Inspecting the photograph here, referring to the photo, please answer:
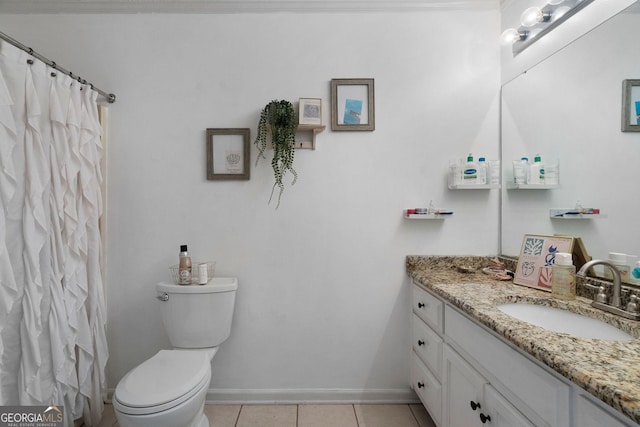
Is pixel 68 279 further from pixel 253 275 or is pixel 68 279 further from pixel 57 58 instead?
pixel 57 58

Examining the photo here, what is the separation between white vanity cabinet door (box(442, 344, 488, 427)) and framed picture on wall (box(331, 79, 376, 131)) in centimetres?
134

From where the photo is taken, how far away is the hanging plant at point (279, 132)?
68.2 inches

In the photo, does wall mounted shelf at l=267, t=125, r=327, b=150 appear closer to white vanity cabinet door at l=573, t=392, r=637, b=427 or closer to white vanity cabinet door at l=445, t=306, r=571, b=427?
white vanity cabinet door at l=445, t=306, r=571, b=427

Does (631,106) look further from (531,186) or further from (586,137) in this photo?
(531,186)

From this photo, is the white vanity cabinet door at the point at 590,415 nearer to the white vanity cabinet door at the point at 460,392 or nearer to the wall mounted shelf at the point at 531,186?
the white vanity cabinet door at the point at 460,392

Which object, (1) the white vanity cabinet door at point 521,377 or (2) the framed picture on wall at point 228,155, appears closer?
(1) the white vanity cabinet door at point 521,377

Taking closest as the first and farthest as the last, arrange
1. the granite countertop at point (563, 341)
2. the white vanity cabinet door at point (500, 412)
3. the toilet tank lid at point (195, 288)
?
the granite countertop at point (563, 341)
the white vanity cabinet door at point (500, 412)
the toilet tank lid at point (195, 288)

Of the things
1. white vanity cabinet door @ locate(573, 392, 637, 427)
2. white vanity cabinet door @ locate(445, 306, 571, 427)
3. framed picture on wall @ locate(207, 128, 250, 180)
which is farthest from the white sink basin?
framed picture on wall @ locate(207, 128, 250, 180)

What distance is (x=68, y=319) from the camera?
149 centimetres

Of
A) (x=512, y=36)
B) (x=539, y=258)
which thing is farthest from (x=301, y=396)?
(x=512, y=36)

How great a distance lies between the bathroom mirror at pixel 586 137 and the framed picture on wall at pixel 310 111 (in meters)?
1.19

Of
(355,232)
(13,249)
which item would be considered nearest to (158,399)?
(13,249)

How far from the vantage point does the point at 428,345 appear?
1580mm

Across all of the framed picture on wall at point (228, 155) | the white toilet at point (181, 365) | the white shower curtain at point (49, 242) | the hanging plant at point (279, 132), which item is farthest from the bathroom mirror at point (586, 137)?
the white shower curtain at point (49, 242)
